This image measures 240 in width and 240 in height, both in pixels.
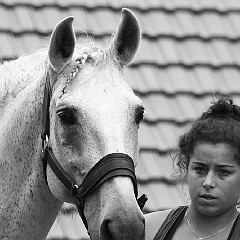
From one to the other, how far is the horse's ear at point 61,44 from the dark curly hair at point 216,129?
0.57 meters

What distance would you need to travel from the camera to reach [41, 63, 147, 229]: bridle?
2.37m

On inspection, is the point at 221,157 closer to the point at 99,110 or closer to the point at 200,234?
the point at 200,234

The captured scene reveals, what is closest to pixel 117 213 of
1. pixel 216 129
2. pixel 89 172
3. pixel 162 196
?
pixel 89 172

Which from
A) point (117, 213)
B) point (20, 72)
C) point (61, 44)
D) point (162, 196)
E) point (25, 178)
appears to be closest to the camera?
point (117, 213)


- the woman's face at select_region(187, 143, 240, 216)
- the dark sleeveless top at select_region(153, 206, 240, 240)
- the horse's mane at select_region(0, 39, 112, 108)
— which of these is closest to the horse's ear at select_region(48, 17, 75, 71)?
the horse's mane at select_region(0, 39, 112, 108)

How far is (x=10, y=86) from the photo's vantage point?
2.84 meters

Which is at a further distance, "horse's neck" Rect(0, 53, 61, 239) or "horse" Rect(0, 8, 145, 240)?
"horse's neck" Rect(0, 53, 61, 239)

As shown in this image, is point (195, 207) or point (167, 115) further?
point (167, 115)

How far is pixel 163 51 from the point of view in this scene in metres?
4.77

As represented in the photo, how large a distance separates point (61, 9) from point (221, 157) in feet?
7.78

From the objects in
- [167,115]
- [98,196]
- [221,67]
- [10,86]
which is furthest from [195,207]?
[221,67]

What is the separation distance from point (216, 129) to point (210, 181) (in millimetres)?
221

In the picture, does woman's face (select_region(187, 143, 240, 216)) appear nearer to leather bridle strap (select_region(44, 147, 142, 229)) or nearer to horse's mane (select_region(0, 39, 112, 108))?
leather bridle strap (select_region(44, 147, 142, 229))

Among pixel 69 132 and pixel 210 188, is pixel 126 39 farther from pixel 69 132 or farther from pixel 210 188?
pixel 210 188
